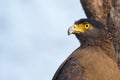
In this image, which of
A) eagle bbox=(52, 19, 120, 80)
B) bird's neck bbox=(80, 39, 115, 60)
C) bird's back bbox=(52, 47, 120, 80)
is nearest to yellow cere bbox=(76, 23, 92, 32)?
eagle bbox=(52, 19, 120, 80)

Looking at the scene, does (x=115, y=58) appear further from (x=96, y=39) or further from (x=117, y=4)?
(x=117, y=4)

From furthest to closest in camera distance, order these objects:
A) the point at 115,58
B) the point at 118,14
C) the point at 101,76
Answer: the point at 118,14
the point at 115,58
the point at 101,76

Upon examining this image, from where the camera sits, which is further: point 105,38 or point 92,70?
point 105,38

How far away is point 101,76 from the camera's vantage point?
575 inches

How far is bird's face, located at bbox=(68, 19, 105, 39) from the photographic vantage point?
15.7 m

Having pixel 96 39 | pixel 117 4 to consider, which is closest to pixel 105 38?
pixel 96 39

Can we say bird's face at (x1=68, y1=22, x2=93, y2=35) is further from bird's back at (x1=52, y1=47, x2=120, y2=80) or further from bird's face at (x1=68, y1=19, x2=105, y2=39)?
bird's back at (x1=52, y1=47, x2=120, y2=80)

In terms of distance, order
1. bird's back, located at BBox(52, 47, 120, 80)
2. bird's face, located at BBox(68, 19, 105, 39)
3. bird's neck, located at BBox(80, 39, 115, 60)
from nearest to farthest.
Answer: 1. bird's back, located at BBox(52, 47, 120, 80)
2. bird's neck, located at BBox(80, 39, 115, 60)
3. bird's face, located at BBox(68, 19, 105, 39)

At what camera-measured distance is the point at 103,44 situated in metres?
Answer: 15.8

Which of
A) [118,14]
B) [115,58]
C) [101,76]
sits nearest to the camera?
[101,76]

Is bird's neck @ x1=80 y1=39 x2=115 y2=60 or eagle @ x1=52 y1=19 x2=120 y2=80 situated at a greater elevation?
eagle @ x1=52 y1=19 x2=120 y2=80

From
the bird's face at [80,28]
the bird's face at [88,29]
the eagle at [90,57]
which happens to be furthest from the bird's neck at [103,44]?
the bird's face at [80,28]

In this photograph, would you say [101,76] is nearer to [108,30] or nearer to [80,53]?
[80,53]

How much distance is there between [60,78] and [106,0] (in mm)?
3050
